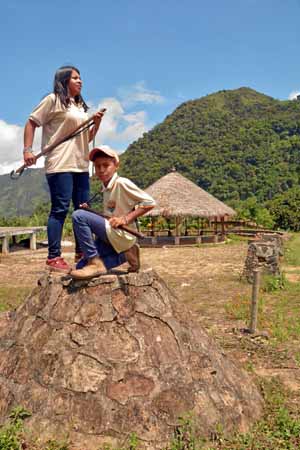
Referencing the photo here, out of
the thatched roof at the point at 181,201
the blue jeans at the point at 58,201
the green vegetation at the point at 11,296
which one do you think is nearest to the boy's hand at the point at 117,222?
the blue jeans at the point at 58,201

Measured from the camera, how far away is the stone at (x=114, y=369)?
2.81 metres

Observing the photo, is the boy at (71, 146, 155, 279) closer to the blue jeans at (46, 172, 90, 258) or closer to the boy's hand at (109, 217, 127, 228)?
the boy's hand at (109, 217, 127, 228)

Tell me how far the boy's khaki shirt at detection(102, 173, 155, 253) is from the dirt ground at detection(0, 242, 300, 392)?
2.21ft

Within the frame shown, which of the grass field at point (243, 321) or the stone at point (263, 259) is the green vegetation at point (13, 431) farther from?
the stone at point (263, 259)

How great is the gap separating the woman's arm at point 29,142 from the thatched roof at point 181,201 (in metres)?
14.6

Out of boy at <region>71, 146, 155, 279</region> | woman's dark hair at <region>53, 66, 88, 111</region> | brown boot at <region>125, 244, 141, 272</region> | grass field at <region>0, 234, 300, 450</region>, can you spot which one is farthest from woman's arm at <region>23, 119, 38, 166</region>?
grass field at <region>0, 234, 300, 450</region>

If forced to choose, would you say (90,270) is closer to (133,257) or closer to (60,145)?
(133,257)

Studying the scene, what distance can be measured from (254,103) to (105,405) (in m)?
102

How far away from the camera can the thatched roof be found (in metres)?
19.0

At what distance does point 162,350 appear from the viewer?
3.11 m

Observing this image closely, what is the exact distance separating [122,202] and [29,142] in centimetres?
114

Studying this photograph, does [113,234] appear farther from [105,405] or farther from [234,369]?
[234,369]

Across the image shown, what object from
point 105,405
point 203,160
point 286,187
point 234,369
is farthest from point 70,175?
point 203,160

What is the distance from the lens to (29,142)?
3672mm
